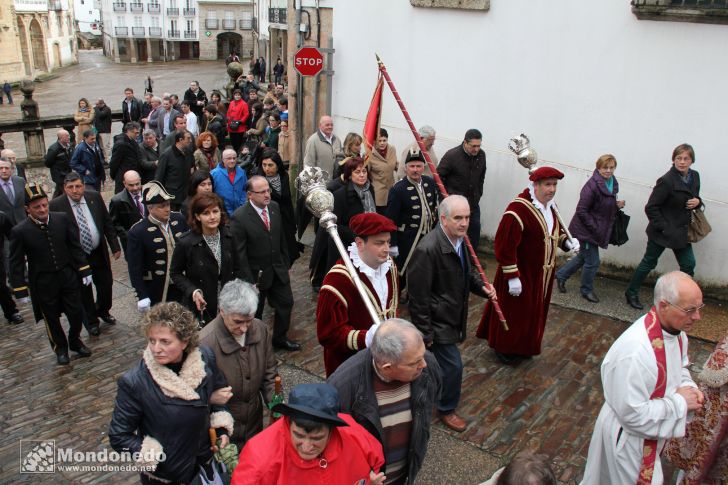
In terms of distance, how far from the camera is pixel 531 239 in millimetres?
5715

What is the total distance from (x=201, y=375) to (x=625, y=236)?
19.0 feet

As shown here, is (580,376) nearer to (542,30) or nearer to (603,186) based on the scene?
(603,186)

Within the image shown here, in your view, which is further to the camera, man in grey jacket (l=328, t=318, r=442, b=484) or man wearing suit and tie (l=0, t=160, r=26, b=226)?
man wearing suit and tie (l=0, t=160, r=26, b=226)

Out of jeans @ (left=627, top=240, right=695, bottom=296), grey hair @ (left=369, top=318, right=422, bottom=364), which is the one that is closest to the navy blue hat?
grey hair @ (left=369, top=318, right=422, bottom=364)

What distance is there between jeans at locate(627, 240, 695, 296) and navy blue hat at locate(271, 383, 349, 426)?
5.60m

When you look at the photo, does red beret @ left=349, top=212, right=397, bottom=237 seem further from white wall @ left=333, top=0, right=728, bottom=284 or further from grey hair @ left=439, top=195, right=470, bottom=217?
white wall @ left=333, top=0, right=728, bottom=284

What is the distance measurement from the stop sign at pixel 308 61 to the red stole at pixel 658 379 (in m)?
7.83

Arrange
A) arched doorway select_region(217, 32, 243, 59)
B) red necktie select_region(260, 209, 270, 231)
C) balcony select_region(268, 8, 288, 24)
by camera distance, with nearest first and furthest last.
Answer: red necktie select_region(260, 209, 270, 231)
balcony select_region(268, 8, 288, 24)
arched doorway select_region(217, 32, 243, 59)

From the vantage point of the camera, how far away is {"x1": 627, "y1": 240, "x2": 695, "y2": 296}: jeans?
23.3 ft

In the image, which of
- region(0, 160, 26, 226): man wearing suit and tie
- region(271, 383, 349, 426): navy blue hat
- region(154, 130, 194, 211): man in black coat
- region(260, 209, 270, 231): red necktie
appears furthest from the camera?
region(154, 130, 194, 211): man in black coat

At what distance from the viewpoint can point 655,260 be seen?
23.7ft

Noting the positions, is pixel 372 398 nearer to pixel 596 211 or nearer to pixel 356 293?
pixel 356 293

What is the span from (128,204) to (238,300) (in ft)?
12.7

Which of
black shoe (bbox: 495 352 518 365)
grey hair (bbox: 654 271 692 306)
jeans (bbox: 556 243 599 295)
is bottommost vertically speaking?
black shoe (bbox: 495 352 518 365)
